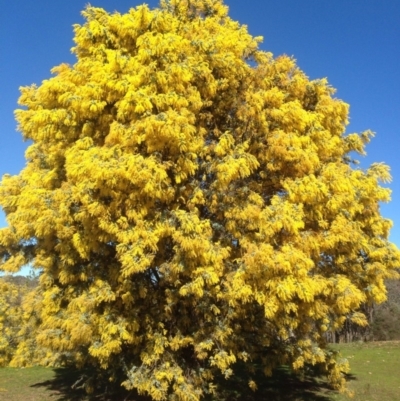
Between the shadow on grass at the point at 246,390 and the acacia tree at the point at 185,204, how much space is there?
8.46ft

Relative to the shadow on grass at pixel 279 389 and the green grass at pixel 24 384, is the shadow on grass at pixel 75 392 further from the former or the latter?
the shadow on grass at pixel 279 389

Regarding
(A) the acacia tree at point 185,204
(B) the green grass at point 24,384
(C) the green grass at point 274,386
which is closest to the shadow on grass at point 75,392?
(C) the green grass at point 274,386

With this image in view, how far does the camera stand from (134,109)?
8.93m

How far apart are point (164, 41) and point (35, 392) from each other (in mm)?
11364

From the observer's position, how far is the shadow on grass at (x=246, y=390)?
12617mm

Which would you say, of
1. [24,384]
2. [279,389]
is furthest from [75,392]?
[279,389]

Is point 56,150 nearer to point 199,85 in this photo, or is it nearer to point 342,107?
point 199,85

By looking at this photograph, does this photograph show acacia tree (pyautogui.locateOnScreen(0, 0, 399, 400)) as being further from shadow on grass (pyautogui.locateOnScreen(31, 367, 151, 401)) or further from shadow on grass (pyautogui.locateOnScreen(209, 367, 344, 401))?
shadow on grass (pyautogui.locateOnScreen(209, 367, 344, 401))

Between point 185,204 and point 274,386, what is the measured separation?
7.82 meters

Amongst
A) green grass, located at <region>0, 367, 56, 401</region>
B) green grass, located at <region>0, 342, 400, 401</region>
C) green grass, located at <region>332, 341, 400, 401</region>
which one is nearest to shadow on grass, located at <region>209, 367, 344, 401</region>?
green grass, located at <region>0, 342, 400, 401</region>

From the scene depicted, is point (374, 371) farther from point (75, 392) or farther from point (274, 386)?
point (75, 392)

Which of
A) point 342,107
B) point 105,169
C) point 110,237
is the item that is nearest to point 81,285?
point 110,237

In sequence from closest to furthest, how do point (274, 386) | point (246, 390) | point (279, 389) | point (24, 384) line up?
point (246, 390)
point (279, 389)
point (274, 386)
point (24, 384)

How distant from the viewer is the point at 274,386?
14500 mm
